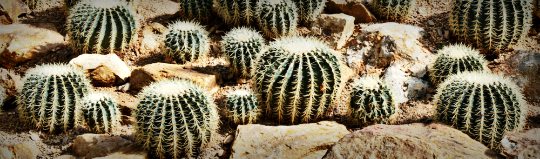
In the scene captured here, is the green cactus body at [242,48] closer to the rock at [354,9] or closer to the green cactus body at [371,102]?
the green cactus body at [371,102]

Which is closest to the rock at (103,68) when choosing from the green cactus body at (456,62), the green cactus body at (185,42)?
the green cactus body at (185,42)

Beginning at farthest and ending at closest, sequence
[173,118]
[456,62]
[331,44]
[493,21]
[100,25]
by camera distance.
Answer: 1. [331,44]
2. [100,25]
3. [493,21]
4. [456,62]
5. [173,118]

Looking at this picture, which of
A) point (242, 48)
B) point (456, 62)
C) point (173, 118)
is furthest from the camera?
point (242, 48)

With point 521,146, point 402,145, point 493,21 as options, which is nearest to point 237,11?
point 493,21

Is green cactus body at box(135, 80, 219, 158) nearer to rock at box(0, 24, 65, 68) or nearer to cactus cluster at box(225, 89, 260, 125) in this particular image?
cactus cluster at box(225, 89, 260, 125)

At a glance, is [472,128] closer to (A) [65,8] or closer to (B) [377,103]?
(B) [377,103]

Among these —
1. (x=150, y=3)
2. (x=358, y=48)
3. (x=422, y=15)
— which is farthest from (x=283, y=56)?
(x=150, y=3)

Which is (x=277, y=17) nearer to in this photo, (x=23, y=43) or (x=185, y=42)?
(x=185, y=42)
